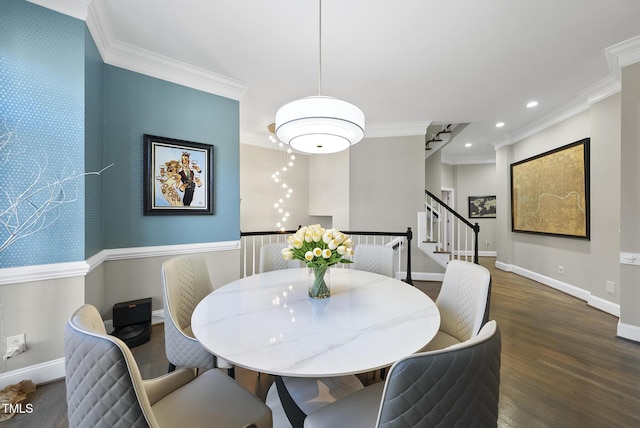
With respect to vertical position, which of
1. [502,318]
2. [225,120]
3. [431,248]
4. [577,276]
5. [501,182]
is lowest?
[502,318]

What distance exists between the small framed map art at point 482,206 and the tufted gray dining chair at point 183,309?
7.45 metres

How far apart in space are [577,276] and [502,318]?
176 cm

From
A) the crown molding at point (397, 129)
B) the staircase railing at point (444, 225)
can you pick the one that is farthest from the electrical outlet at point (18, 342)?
the crown molding at point (397, 129)

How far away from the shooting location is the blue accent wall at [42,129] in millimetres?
1675

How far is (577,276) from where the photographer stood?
143 inches

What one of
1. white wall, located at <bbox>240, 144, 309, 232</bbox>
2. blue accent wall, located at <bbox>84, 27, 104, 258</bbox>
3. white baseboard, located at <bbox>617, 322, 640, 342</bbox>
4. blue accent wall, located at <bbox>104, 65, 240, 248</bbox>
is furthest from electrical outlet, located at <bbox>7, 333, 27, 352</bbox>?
white baseboard, located at <bbox>617, 322, 640, 342</bbox>

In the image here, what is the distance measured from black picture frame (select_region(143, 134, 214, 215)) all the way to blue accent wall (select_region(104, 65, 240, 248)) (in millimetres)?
66

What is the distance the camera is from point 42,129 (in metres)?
1.77

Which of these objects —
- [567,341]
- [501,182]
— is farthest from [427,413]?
[501,182]

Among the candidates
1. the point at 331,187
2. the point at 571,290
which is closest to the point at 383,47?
the point at 331,187

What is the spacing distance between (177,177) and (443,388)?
2.95m

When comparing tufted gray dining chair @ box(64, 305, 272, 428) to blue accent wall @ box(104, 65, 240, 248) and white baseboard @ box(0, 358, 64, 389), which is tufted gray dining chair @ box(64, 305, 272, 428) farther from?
blue accent wall @ box(104, 65, 240, 248)

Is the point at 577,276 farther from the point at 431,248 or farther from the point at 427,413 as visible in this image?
the point at 427,413

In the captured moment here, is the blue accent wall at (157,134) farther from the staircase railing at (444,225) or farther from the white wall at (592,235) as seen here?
the white wall at (592,235)
